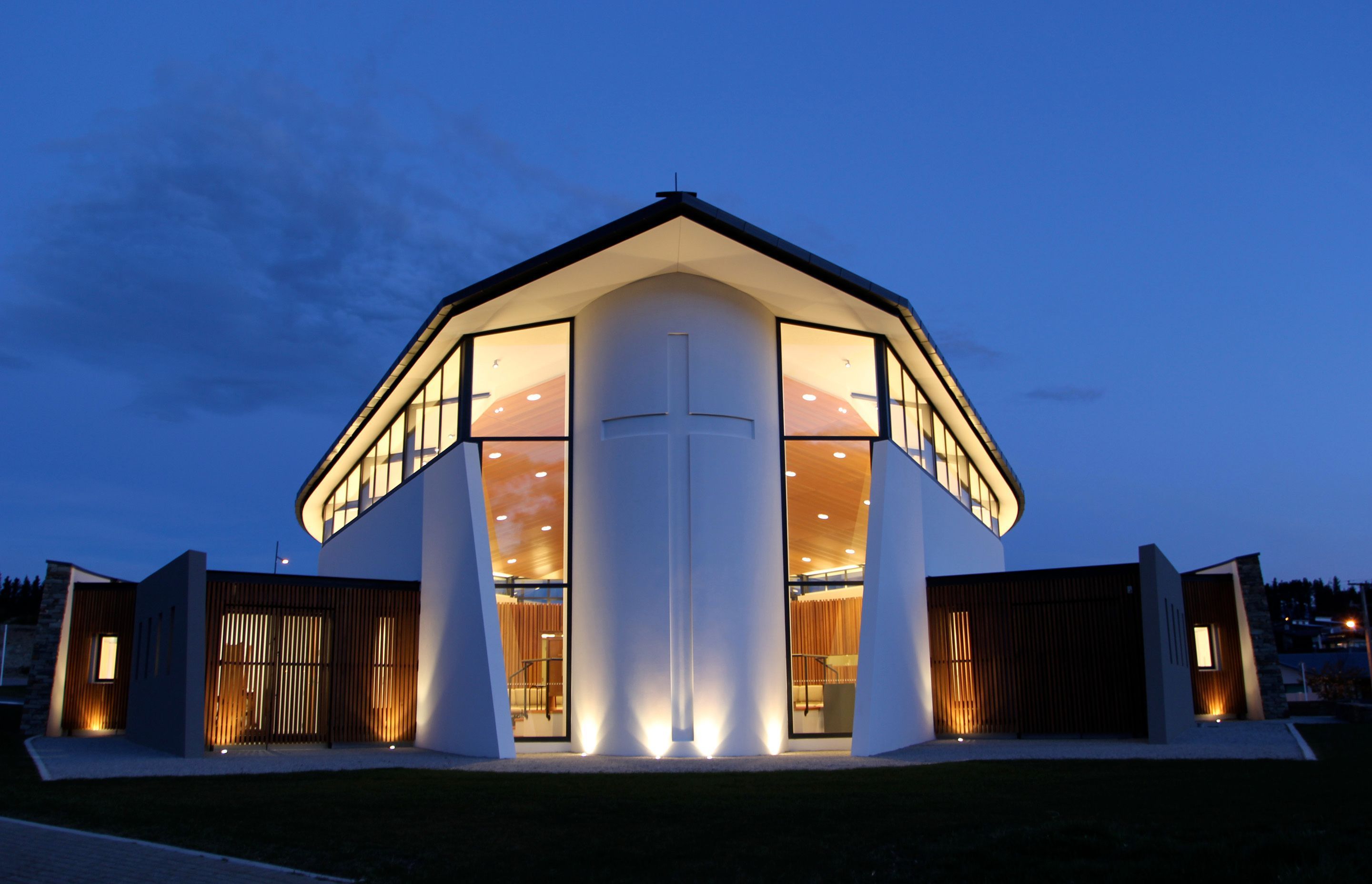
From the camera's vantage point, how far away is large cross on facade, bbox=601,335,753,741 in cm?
1636

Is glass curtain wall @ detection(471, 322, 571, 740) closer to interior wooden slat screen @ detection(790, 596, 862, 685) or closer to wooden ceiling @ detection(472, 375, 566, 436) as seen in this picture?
wooden ceiling @ detection(472, 375, 566, 436)

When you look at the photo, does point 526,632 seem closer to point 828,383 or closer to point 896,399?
point 828,383

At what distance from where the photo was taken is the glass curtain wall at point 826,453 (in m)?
18.0

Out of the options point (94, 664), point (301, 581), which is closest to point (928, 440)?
point (301, 581)

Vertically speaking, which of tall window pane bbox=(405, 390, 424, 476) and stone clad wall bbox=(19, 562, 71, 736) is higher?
tall window pane bbox=(405, 390, 424, 476)

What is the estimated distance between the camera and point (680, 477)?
17.0 metres

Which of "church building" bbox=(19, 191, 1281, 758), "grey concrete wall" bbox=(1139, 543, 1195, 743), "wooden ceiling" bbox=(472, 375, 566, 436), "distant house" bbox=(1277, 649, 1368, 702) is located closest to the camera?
"grey concrete wall" bbox=(1139, 543, 1195, 743)

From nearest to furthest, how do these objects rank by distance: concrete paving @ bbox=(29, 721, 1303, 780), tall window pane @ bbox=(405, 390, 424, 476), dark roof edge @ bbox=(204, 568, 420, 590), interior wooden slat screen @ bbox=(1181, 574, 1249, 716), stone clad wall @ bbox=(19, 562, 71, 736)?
concrete paving @ bbox=(29, 721, 1303, 780)
dark roof edge @ bbox=(204, 568, 420, 590)
tall window pane @ bbox=(405, 390, 424, 476)
stone clad wall @ bbox=(19, 562, 71, 736)
interior wooden slat screen @ bbox=(1181, 574, 1249, 716)

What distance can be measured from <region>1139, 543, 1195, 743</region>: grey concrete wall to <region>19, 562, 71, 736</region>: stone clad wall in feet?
65.0

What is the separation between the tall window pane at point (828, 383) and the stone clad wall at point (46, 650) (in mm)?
14704

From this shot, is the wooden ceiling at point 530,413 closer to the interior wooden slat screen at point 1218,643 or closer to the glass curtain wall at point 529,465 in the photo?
the glass curtain wall at point 529,465

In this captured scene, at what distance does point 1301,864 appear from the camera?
552cm

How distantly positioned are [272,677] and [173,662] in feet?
4.95

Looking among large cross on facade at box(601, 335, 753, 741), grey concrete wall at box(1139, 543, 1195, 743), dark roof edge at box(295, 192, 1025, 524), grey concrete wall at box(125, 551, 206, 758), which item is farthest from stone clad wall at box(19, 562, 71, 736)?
grey concrete wall at box(1139, 543, 1195, 743)
